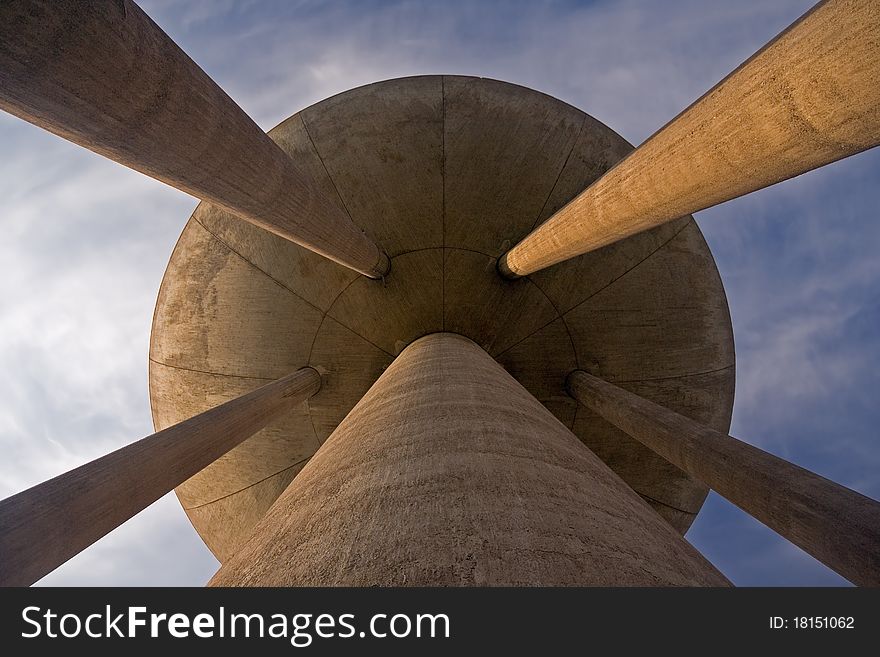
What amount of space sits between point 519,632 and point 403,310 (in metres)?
14.1

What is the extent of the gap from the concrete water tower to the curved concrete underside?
7cm

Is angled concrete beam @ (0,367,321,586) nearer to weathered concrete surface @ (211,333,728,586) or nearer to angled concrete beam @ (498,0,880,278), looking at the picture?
weathered concrete surface @ (211,333,728,586)

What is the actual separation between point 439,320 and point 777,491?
952 centimetres

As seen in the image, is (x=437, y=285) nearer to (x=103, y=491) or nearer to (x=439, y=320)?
→ (x=439, y=320)

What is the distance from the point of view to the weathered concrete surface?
2.74 metres

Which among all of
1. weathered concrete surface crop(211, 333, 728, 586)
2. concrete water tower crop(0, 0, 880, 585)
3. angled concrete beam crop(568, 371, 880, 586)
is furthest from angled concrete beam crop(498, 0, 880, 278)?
angled concrete beam crop(568, 371, 880, 586)

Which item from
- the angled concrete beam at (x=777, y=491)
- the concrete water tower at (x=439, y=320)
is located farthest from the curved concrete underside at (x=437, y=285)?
the angled concrete beam at (x=777, y=491)

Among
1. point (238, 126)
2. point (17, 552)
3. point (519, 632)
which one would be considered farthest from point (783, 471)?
point (17, 552)

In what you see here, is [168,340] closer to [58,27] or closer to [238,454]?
[238,454]

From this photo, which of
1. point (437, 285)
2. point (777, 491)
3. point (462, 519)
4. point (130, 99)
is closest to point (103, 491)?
point (130, 99)

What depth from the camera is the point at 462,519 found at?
3.13m

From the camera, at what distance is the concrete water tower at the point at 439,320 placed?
354 centimetres

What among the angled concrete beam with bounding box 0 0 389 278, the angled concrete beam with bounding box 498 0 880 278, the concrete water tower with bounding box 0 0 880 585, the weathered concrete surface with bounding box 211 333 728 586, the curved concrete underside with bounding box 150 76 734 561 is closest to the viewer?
the weathered concrete surface with bounding box 211 333 728 586

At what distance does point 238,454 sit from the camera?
1773cm
